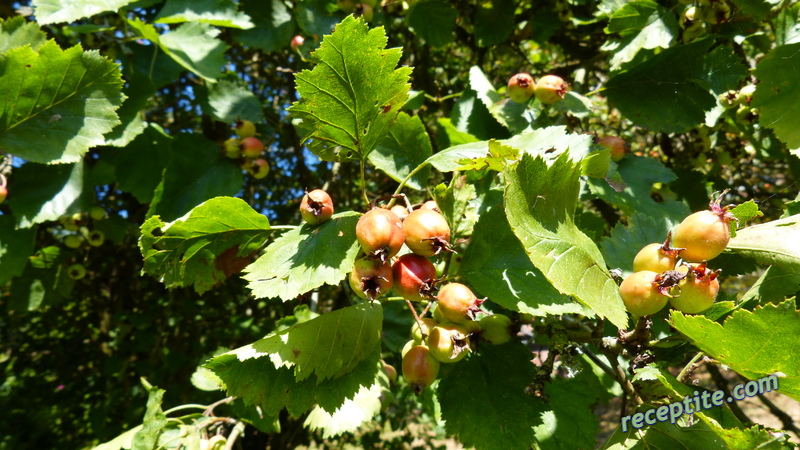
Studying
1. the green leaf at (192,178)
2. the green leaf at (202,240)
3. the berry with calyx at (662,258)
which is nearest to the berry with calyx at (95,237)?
the green leaf at (192,178)

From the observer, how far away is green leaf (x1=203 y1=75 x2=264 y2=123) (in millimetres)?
2054

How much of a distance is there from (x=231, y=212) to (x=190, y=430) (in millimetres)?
1147

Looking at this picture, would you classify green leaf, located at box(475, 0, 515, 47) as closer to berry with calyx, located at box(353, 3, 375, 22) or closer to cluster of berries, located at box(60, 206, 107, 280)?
berry with calyx, located at box(353, 3, 375, 22)

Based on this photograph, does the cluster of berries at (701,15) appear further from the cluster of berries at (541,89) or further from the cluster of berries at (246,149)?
the cluster of berries at (246,149)

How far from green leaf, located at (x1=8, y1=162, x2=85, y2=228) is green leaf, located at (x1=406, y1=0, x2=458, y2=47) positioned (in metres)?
1.66

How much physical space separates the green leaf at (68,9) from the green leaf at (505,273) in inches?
63.1

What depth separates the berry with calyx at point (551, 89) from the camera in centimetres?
163

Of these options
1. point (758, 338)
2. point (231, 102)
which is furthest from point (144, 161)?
point (758, 338)

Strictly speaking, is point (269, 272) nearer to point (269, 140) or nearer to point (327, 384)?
point (327, 384)

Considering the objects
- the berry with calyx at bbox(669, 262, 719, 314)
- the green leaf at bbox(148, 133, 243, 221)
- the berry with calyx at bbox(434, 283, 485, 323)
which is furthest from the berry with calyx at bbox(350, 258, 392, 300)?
the green leaf at bbox(148, 133, 243, 221)

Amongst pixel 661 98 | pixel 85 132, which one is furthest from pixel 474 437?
pixel 85 132

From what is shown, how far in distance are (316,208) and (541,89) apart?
3.25 feet

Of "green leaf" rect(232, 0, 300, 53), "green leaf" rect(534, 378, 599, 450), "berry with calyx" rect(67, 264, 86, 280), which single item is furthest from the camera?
"berry with calyx" rect(67, 264, 86, 280)

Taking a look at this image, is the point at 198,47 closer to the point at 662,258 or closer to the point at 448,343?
the point at 448,343
